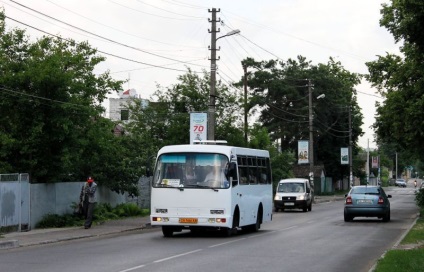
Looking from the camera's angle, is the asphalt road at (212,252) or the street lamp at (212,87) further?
the street lamp at (212,87)

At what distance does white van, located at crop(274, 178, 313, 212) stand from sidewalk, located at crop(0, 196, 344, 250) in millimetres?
16337

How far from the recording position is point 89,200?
27359mm

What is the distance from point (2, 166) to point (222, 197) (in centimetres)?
829

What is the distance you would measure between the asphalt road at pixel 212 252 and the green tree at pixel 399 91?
6.55m

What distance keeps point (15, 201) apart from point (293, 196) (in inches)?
943

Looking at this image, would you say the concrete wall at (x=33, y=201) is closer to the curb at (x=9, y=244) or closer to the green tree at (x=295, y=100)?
the curb at (x=9, y=244)

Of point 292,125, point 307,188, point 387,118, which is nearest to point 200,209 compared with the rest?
point 387,118

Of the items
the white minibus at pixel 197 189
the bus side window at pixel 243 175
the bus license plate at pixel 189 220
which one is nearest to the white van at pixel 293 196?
the bus side window at pixel 243 175

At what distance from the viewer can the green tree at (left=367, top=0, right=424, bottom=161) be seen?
1217 inches

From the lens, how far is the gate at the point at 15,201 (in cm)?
2416

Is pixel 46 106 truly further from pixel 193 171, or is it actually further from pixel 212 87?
pixel 212 87

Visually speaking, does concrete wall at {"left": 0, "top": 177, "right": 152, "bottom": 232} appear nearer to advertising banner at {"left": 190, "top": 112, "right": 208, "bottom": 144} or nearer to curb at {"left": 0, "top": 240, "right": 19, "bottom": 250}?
curb at {"left": 0, "top": 240, "right": 19, "bottom": 250}

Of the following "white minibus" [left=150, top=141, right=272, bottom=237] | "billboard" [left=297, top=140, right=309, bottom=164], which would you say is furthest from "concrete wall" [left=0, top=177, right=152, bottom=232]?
"billboard" [left=297, top=140, right=309, bottom=164]

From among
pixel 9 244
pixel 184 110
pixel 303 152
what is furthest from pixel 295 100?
pixel 9 244
